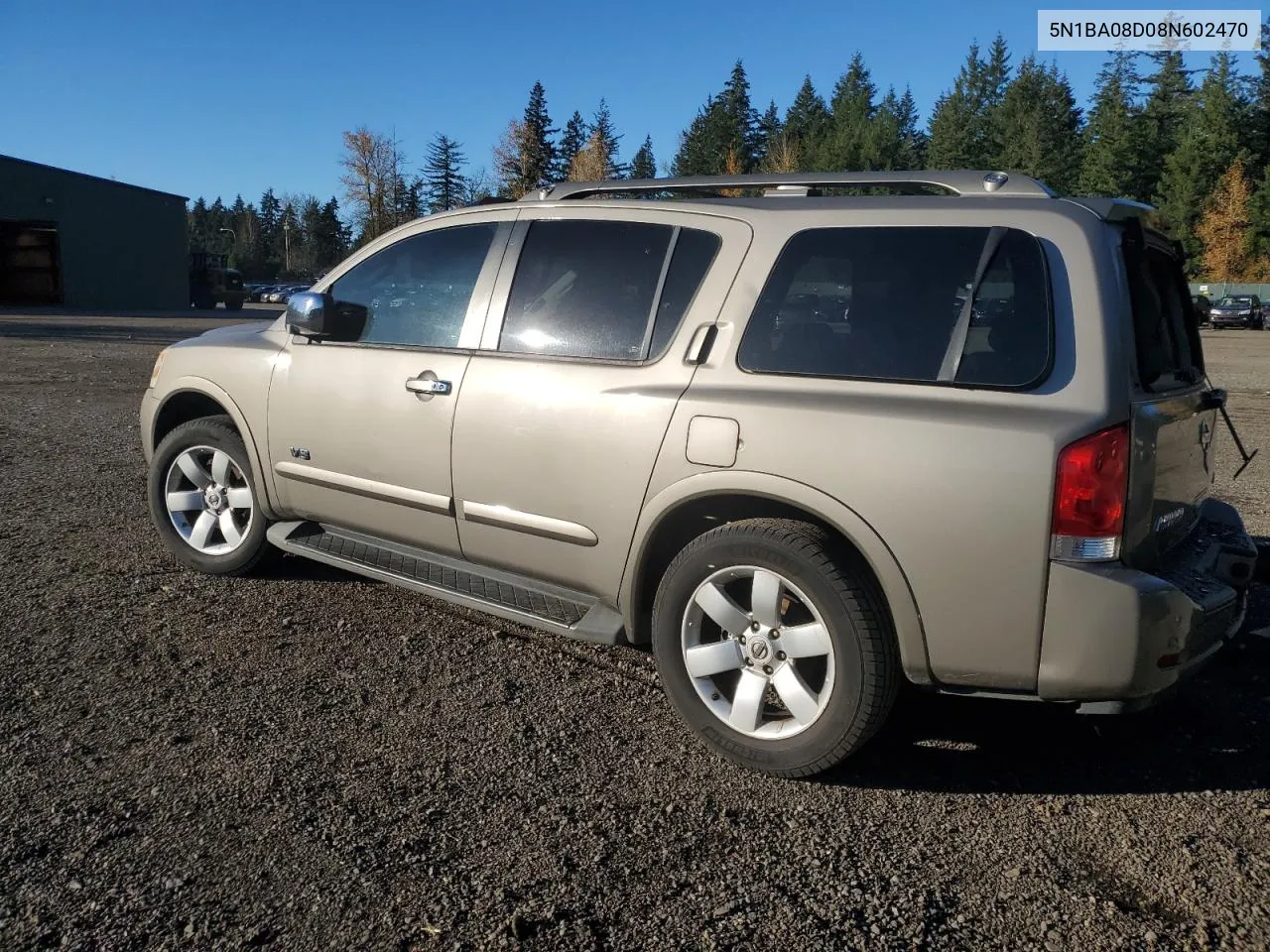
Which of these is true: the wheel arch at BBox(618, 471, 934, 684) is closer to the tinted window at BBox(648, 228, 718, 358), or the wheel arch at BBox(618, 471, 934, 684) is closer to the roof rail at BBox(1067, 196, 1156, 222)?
the tinted window at BBox(648, 228, 718, 358)

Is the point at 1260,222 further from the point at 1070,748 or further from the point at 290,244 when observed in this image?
the point at 290,244

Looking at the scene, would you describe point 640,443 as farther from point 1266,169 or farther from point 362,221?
point 1266,169

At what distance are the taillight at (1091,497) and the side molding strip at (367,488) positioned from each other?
2290 millimetres

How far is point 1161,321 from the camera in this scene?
3.38 m

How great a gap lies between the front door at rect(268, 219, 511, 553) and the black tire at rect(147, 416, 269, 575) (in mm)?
268

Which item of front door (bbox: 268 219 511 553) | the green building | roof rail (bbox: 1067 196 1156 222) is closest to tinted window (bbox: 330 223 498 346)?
front door (bbox: 268 219 511 553)

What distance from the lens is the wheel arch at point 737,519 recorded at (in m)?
2.99

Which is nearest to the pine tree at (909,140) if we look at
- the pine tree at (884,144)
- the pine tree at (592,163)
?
the pine tree at (884,144)

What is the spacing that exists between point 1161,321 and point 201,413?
14.9 feet

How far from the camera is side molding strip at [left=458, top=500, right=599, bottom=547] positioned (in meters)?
3.68

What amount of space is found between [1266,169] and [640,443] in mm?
76238

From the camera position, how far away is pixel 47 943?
233 centimetres

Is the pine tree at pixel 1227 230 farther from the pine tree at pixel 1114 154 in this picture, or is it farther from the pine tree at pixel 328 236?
the pine tree at pixel 328 236

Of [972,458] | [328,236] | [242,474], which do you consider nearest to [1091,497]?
[972,458]
